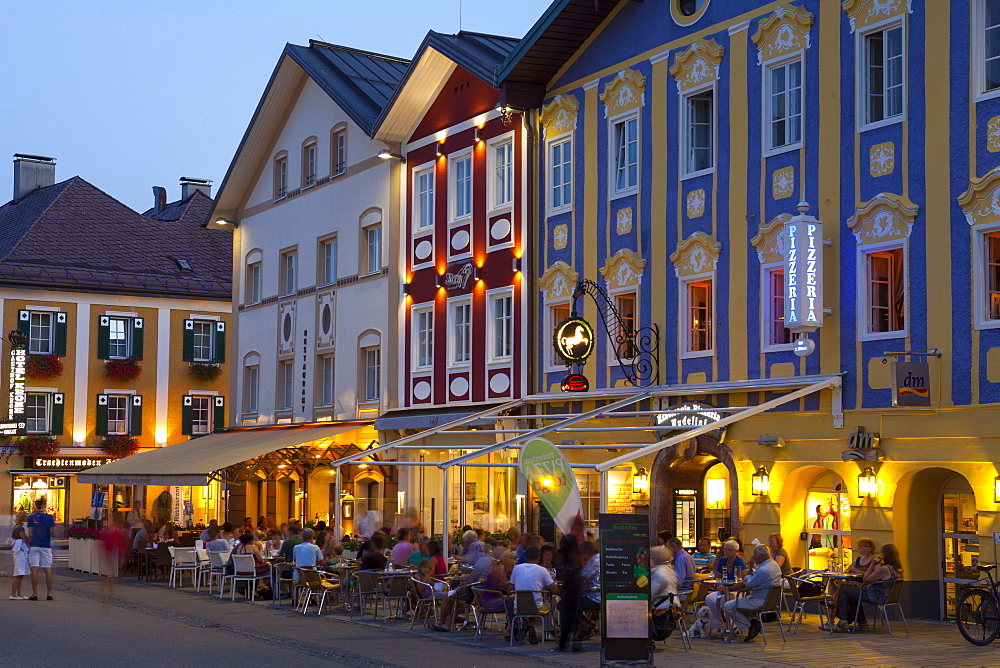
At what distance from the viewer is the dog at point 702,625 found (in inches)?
646

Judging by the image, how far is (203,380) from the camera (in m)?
48.4

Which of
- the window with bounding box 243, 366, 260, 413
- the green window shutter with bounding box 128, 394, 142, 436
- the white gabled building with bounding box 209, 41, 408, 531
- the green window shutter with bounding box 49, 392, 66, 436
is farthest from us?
the green window shutter with bounding box 128, 394, 142, 436

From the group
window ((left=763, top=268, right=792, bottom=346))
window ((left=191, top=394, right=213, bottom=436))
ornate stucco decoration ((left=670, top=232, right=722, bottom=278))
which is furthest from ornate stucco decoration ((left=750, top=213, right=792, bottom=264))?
window ((left=191, top=394, right=213, bottom=436))

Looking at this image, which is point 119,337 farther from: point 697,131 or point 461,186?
point 697,131

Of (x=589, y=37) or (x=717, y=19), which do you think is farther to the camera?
(x=589, y=37)

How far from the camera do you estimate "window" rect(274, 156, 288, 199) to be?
34.2 m

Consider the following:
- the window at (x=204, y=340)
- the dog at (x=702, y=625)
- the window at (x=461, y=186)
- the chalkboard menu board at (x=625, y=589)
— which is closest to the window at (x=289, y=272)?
the window at (x=461, y=186)

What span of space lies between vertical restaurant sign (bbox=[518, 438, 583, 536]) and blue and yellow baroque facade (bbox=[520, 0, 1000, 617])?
5295 millimetres

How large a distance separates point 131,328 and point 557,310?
86.2ft

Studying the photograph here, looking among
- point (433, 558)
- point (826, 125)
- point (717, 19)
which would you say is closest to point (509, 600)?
point (433, 558)

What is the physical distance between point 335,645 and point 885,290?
8.47 m

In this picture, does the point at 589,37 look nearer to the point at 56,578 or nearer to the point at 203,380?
the point at 56,578

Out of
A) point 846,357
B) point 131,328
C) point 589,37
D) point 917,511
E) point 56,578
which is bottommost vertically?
point 56,578

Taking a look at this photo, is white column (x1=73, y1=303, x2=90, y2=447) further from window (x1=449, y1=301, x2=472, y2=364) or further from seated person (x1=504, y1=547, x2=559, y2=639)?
seated person (x1=504, y1=547, x2=559, y2=639)
